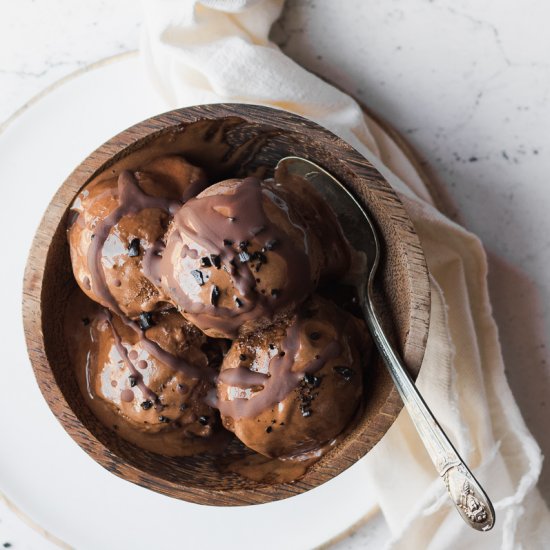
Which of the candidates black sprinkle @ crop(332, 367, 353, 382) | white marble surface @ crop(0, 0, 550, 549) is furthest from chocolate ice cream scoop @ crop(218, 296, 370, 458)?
white marble surface @ crop(0, 0, 550, 549)

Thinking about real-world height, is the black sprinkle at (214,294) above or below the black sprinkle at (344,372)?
above

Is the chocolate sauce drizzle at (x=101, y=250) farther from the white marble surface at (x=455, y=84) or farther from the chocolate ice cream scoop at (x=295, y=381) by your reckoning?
the white marble surface at (x=455, y=84)

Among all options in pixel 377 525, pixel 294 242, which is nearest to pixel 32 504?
pixel 377 525

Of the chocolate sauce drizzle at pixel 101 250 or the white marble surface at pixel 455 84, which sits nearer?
the chocolate sauce drizzle at pixel 101 250

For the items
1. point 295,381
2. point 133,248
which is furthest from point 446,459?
point 133,248

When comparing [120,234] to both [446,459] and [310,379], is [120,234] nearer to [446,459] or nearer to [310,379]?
[310,379]

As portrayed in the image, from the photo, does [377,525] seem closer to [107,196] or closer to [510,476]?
[510,476]

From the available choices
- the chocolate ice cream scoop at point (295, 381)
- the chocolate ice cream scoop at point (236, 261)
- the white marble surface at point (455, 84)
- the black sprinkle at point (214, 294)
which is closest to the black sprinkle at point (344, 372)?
the chocolate ice cream scoop at point (295, 381)
